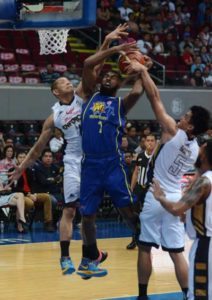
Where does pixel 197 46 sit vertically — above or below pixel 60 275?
above

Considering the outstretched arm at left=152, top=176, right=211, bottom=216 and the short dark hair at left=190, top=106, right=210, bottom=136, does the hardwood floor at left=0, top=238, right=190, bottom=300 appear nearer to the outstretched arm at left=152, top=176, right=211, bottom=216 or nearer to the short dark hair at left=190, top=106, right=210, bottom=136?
the short dark hair at left=190, top=106, right=210, bottom=136

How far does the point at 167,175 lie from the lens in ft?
27.1

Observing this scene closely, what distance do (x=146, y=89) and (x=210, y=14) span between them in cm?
1888

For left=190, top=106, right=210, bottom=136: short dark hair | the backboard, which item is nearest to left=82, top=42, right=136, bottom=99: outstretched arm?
the backboard

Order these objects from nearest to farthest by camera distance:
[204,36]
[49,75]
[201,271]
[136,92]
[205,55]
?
[201,271] < [136,92] < [49,75] < [205,55] < [204,36]

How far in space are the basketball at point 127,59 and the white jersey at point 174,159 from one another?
30.9 inches

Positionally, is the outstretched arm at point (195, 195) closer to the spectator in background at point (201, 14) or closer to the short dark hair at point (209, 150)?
the short dark hair at point (209, 150)

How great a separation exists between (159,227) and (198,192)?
6.69ft

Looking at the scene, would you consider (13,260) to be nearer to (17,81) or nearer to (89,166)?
(89,166)

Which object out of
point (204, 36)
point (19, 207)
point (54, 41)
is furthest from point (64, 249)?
point (204, 36)

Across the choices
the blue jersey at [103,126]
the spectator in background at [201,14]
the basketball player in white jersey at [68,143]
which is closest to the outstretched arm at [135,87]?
the blue jersey at [103,126]

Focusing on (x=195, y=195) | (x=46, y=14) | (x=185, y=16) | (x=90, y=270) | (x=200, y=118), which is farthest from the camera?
(x=185, y=16)

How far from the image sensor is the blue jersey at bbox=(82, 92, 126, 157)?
8.22m

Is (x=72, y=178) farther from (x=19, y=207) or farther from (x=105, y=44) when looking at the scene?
(x=19, y=207)
